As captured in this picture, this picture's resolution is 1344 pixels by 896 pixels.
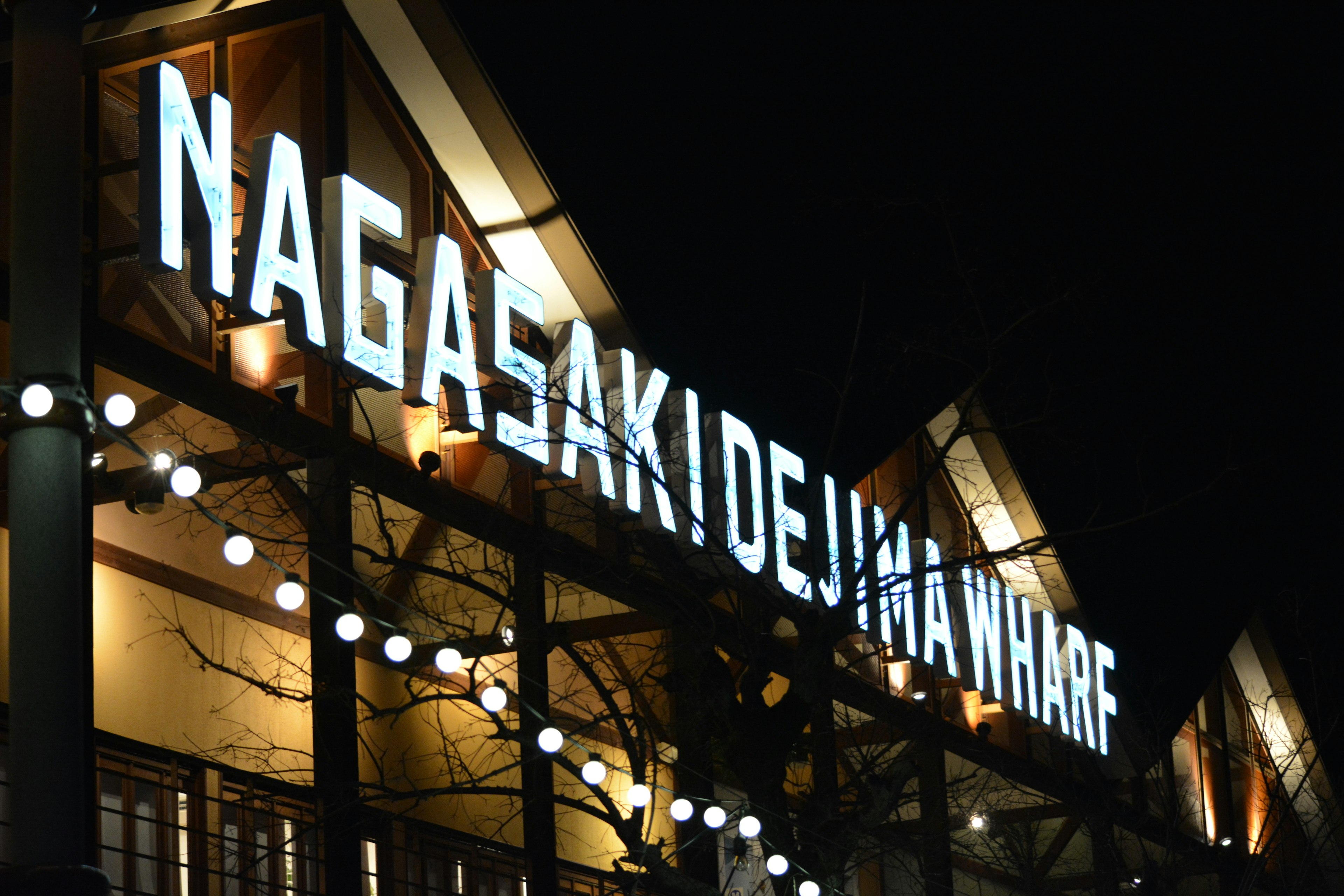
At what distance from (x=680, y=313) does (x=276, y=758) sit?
5.43 meters

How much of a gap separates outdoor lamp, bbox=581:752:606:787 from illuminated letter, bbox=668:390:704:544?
3.18m

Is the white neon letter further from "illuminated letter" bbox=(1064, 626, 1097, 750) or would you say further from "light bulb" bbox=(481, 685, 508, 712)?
"light bulb" bbox=(481, 685, 508, 712)

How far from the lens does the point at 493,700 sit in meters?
9.26

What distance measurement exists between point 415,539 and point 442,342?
3.60 m

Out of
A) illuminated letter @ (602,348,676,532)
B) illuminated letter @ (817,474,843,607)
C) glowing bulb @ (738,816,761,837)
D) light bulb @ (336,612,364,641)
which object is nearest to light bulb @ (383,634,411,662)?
light bulb @ (336,612,364,641)

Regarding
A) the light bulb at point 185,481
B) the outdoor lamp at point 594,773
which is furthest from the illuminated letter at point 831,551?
the light bulb at point 185,481

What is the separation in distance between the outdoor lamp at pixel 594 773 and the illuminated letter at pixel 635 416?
9.76 ft

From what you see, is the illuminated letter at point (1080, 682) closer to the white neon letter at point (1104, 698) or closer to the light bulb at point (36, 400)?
the white neon letter at point (1104, 698)

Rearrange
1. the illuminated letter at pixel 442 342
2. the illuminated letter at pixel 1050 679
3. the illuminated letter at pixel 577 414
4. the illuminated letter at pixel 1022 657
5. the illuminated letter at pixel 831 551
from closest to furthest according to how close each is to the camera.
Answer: the illuminated letter at pixel 831 551 < the illuminated letter at pixel 442 342 < the illuminated letter at pixel 577 414 < the illuminated letter at pixel 1022 657 < the illuminated letter at pixel 1050 679

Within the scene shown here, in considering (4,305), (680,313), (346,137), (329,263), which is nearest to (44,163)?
→ (4,305)

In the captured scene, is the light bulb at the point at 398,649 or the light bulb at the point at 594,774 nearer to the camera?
the light bulb at the point at 398,649

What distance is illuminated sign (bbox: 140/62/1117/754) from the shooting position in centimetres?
946

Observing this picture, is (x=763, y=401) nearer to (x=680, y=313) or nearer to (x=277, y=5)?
(x=680, y=313)

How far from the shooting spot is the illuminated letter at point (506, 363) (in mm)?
11617
